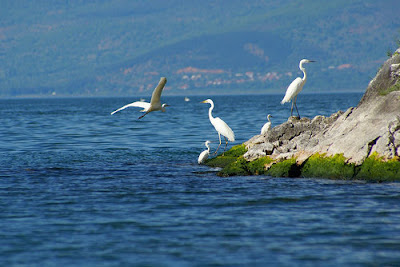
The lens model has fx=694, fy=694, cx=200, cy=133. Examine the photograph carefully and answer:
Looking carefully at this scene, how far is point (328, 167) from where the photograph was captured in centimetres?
1952

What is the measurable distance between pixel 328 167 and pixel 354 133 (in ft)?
3.96

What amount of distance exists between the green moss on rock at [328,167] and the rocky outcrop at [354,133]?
5.9 inches

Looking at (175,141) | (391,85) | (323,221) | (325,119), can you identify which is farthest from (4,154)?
(323,221)

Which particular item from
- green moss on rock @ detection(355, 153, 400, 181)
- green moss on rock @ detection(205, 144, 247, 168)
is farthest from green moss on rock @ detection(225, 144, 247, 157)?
green moss on rock @ detection(355, 153, 400, 181)

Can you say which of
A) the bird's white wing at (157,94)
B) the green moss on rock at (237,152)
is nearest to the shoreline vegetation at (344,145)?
the green moss on rock at (237,152)

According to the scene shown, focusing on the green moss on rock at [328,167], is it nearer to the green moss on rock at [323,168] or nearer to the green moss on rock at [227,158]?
the green moss on rock at [323,168]

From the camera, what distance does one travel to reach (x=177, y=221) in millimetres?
14828

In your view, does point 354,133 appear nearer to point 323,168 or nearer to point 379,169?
point 323,168

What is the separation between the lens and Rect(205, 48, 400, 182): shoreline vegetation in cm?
1850

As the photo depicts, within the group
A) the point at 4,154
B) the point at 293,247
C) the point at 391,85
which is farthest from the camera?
the point at 4,154

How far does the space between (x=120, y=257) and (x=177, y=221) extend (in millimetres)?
2804

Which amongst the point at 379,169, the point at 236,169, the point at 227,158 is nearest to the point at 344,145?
the point at 379,169

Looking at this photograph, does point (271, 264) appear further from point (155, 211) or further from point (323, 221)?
point (155, 211)

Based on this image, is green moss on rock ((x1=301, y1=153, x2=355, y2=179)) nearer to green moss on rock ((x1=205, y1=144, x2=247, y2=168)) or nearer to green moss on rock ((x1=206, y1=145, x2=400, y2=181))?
green moss on rock ((x1=206, y1=145, x2=400, y2=181))
